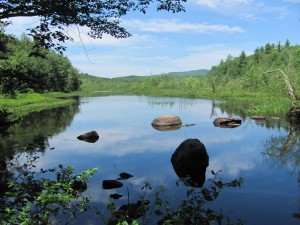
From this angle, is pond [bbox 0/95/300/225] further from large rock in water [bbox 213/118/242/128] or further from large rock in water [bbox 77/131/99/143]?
large rock in water [bbox 213/118/242/128]

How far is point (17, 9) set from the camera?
280 inches

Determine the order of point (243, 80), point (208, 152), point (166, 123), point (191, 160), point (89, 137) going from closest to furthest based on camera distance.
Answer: point (191, 160), point (208, 152), point (89, 137), point (166, 123), point (243, 80)

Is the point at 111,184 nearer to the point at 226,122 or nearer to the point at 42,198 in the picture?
the point at 42,198

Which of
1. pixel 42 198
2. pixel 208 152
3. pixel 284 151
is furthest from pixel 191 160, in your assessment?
pixel 42 198

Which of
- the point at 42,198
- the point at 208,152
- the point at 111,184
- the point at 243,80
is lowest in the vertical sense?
the point at 208,152

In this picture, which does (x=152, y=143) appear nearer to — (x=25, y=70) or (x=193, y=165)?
(x=193, y=165)

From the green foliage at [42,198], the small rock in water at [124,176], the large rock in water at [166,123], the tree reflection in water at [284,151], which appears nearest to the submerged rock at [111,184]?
the small rock in water at [124,176]

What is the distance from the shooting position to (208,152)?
2158cm

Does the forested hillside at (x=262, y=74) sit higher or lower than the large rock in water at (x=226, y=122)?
higher

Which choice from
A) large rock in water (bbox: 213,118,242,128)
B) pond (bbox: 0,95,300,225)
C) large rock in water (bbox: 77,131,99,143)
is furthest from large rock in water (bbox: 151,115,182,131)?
large rock in water (bbox: 77,131,99,143)

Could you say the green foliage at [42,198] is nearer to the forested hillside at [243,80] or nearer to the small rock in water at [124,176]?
the small rock in water at [124,176]

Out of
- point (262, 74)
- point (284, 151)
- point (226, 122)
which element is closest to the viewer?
point (284, 151)

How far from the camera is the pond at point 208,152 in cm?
1263

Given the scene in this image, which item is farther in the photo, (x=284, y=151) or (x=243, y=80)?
(x=243, y=80)
